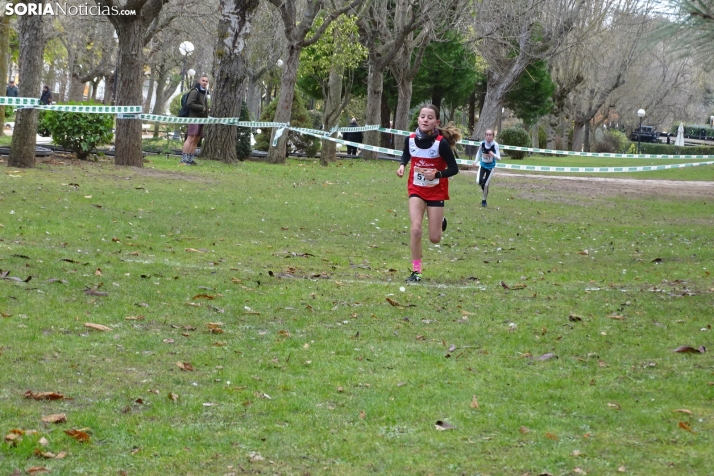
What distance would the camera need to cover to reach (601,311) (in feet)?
28.8

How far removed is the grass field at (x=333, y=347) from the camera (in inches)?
192

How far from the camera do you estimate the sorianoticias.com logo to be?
55.5 feet

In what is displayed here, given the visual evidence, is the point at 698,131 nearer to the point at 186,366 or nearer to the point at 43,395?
the point at 186,366

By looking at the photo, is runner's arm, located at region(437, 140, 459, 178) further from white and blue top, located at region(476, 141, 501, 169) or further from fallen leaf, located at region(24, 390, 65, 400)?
white and blue top, located at region(476, 141, 501, 169)

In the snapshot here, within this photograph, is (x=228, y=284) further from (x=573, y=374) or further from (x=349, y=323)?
(x=573, y=374)

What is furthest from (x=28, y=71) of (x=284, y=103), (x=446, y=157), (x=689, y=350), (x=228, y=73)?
(x=689, y=350)

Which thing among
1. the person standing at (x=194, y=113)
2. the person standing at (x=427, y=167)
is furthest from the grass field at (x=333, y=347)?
the person standing at (x=194, y=113)

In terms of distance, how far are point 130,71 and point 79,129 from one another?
1.65 m

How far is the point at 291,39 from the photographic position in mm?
25156

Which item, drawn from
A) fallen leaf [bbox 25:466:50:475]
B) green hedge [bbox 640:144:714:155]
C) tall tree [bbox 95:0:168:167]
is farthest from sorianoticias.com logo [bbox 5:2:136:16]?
green hedge [bbox 640:144:714:155]

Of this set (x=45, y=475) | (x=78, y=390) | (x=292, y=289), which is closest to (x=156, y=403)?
(x=78, y=390)

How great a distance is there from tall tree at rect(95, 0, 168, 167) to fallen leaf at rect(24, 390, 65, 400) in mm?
14713

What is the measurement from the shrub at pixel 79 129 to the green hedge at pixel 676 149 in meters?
54.5

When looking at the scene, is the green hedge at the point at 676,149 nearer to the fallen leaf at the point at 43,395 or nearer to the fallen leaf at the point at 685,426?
the fallen leaf at the point at 685,426
